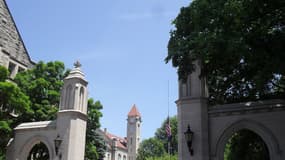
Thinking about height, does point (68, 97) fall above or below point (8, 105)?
above

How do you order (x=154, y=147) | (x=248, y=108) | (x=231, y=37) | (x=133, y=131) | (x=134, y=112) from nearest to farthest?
(x=231, y=37) < (x=248, y=108) < (x=154, y=147) < (x=133, y=131) < (x=134, y=112)

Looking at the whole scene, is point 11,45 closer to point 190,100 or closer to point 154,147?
point 190,100

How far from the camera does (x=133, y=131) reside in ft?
277

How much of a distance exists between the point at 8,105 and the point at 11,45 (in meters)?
9.85

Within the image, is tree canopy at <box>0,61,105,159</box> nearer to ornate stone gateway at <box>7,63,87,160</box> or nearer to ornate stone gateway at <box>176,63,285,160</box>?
ornate stone gateway at <box>7,63,87,160</box>

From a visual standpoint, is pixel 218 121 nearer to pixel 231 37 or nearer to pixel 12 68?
pixel 231 37

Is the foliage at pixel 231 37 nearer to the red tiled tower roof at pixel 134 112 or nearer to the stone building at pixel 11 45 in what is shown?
the stone building at pixel 11 45

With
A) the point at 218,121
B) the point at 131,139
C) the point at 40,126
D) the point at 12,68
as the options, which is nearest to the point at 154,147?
the point at 131,139

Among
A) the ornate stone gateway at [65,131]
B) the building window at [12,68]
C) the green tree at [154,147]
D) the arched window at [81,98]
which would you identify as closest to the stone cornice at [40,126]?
the ornate stone gateway at [65,131]

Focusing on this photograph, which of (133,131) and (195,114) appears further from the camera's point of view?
(133,131)

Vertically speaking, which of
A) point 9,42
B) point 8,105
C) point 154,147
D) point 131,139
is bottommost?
point 8,105

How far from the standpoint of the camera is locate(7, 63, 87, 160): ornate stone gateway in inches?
605

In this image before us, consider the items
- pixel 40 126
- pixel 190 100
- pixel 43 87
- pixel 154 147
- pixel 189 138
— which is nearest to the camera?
pixel 189 138

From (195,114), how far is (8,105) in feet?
33.0
